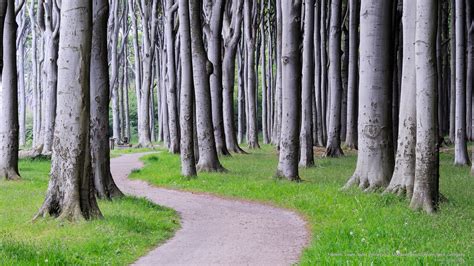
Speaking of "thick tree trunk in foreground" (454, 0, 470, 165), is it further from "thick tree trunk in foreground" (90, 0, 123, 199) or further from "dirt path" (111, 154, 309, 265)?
"thick tree trunk in foreground" (90, 0, 123, 199)

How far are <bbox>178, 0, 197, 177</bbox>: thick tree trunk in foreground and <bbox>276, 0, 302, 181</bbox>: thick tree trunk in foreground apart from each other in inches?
110

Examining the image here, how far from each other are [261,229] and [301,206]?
2166 mm

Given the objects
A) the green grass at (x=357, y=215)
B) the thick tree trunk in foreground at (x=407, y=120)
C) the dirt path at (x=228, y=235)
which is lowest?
the dirt path at (x=228, y=235)

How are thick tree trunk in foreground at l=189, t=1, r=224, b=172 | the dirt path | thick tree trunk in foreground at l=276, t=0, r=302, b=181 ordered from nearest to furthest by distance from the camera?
the dirt path, thick tree trunk in foreground at l=276, t=0, r=302, b=181, thick tree trunk in foreground at l=189, t=1, r=224, b=172

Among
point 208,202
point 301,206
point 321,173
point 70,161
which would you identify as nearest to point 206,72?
point 321,173

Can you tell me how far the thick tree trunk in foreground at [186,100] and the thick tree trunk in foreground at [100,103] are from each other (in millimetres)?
4556

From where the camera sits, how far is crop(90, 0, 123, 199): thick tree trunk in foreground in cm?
1221

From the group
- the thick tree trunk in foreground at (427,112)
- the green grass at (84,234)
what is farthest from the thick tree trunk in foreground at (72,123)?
the thick tree trunk in foreground at (427,112)

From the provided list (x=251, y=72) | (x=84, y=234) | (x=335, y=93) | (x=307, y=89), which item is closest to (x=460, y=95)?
(x=307, y=89)

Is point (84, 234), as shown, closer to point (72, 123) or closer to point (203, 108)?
point (72, 123)

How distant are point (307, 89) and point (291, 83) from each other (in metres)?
4.56

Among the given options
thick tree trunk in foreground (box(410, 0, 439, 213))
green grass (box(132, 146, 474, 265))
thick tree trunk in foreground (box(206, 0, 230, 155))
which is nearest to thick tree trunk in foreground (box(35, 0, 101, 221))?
green grass (box(132, 146, 474, 265))

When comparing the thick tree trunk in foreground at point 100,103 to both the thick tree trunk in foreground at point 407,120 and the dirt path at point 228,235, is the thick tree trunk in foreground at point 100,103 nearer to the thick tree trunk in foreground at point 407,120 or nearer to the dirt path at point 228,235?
the dirt path at point 228,235

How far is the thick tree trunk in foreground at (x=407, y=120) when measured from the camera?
11.9 m
